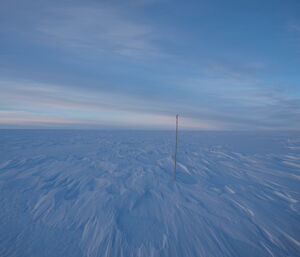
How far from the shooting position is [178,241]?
4.12 metres

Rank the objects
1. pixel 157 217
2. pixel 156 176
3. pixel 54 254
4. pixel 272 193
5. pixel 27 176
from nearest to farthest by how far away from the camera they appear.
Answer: pixel 54 254
pixel 157 217
pixel 272 193
pixel 27 176
pixel 156 176

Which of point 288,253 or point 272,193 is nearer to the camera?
point 288,253

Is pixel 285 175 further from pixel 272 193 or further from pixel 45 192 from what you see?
pixel 45 192

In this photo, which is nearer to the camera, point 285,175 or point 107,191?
point 107,191

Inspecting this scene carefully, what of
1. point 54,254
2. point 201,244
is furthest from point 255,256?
point 54,254

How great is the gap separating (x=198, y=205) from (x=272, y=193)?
350 cm

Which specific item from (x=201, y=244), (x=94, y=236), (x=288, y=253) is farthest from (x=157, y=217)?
(x=288, y=253)

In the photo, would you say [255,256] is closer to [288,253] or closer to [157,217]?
[288,253]

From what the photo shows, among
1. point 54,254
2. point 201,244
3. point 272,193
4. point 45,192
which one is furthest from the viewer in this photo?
point 272,193

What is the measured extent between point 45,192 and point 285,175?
38.2ft

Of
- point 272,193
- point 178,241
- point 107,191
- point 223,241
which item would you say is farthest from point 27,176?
point 272,193

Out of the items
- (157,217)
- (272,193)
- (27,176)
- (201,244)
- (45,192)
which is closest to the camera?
(201,244)

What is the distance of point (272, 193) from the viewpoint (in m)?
6.69

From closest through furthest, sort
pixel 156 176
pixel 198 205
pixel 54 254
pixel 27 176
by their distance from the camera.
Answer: pixel 54 254, pixel 198 205, pixel 27 176, pixel 156 176
